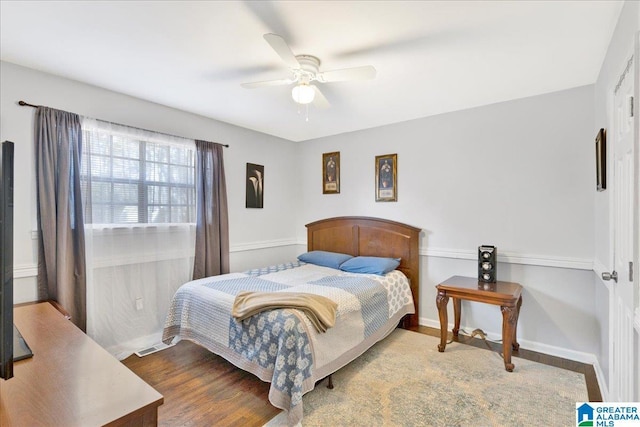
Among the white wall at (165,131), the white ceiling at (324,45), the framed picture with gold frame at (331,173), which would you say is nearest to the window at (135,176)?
the white wall at (165,131)

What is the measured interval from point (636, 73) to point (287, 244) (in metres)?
3.93

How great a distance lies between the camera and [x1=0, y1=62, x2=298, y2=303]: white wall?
7.57ft

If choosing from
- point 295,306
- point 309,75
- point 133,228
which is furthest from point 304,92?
point 133,228

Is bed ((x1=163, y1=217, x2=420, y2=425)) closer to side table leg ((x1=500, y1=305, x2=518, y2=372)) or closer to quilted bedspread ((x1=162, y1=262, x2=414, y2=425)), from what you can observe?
quilted bedspread ((x1=162, y1=262, x2=414, y2=425))

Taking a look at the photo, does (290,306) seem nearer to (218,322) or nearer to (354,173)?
(218,322)

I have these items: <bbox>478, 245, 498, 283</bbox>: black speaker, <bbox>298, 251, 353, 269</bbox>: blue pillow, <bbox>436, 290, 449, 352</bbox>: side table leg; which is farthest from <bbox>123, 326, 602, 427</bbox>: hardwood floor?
<bbox>298, 251, 353, 269</bbox>: blue pillow

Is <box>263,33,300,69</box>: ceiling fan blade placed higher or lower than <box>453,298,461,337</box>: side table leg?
higher

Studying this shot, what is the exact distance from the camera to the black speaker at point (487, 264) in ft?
9.58

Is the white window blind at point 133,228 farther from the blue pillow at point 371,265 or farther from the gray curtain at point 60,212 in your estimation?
the blue pillow at point 371,265

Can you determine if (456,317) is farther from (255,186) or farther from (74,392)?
(74,392)

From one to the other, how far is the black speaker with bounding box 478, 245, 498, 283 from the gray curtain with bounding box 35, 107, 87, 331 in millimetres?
3541

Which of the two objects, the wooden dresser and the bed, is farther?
the bed

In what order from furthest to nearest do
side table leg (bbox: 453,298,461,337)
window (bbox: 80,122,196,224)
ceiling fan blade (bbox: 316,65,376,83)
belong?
Result: side table leg (bbox: 453,298,461,337), window (bbox: 80,122,196,224), ceiling fan blade (bbox: 316,65,376,83)

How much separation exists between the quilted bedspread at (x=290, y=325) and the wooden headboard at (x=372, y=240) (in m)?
0.20
